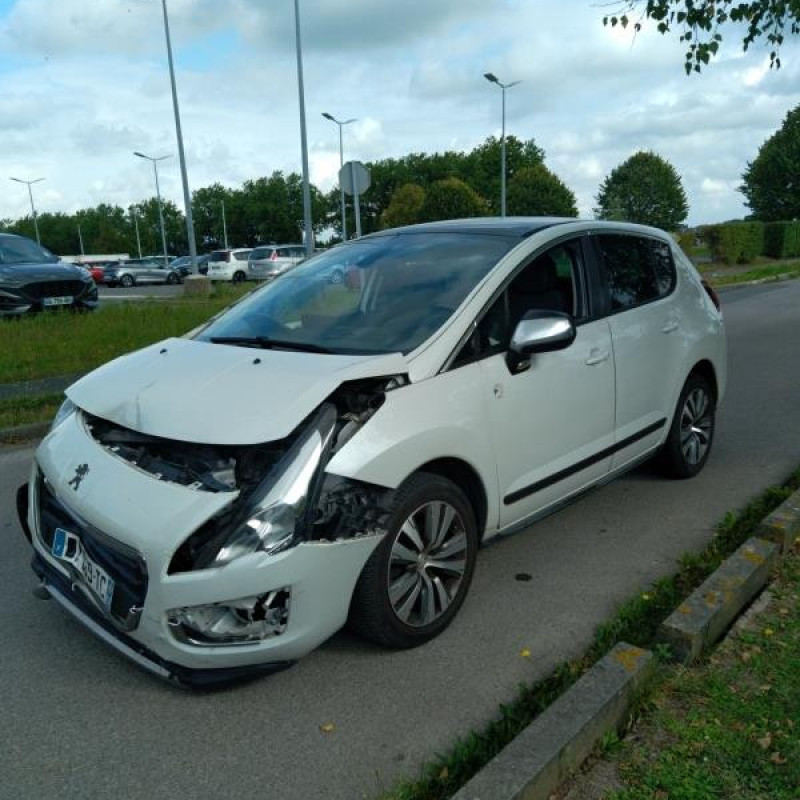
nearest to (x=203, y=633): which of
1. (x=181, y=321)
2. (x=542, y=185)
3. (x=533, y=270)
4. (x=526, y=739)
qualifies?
(x=526, y=739)

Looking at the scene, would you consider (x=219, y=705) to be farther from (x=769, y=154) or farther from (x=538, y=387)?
(x=769, y=154)

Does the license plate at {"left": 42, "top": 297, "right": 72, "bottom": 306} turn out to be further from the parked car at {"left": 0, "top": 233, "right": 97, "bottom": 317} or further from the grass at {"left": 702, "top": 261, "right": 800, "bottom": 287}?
the grass at {"left": 702, "top": 261, "right": 800, "bottom": 287}

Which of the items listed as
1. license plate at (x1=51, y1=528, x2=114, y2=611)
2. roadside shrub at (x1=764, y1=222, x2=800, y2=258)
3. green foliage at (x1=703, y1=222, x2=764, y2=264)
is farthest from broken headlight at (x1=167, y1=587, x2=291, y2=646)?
roadside shrub at (x1=764, y1=222, x2=800, y2=258)

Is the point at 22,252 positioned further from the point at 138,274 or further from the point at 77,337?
the point at 138,274

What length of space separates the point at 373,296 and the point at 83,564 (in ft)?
5.68

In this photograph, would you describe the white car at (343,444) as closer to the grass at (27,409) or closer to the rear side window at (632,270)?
the rear side window at (632,270)

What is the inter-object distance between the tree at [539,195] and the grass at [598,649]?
51724 mm

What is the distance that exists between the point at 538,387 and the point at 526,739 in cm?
162

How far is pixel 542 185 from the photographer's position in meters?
56.2

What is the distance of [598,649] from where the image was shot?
3.06 metres

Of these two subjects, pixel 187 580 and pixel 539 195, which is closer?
pixel 187 580

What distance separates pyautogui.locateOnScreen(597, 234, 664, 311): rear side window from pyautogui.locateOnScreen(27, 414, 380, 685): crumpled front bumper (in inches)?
88.2

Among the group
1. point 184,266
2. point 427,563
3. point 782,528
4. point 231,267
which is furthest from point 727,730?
point 184,266

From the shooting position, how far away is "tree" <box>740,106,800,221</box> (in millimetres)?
55750
